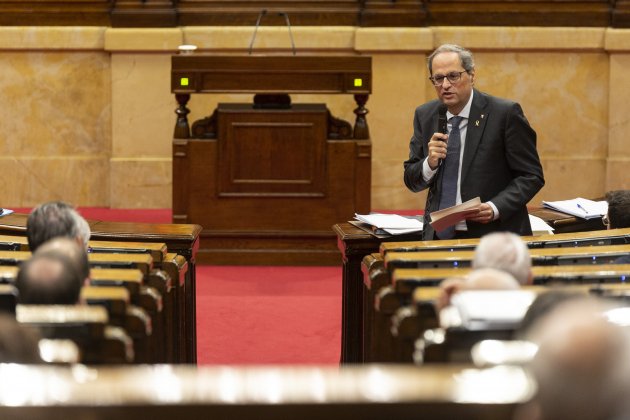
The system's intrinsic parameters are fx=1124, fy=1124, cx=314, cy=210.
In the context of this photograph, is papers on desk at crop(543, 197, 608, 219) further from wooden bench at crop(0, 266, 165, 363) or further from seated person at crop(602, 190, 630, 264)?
wooden bench at crop(0, 266, 165, 363)

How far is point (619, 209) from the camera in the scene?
4.64 metres

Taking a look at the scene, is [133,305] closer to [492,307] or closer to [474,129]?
[492,307]

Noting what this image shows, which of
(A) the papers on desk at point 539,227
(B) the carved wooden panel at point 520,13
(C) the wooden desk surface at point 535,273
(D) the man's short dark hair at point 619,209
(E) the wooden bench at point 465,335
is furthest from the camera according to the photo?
(B) the carved wooden panel at point 520,13

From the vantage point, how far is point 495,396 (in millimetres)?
1873

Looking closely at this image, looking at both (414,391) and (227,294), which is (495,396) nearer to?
(414,391)

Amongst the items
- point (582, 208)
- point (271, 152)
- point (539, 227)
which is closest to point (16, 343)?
point (539, 227)

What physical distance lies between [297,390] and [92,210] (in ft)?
28.2

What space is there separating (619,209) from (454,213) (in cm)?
68

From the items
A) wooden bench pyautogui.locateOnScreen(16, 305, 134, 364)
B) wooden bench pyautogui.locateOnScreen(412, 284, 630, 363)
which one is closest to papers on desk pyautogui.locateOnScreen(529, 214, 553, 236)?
wooden bench pyautogui.locateOnScreen(412, 284, 630, 363)

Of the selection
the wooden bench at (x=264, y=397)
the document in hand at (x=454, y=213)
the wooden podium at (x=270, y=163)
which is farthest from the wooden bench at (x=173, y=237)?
the wooden bench at (x=264, y=397)

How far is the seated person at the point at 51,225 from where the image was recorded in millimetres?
3529

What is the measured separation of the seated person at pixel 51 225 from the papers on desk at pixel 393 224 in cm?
199

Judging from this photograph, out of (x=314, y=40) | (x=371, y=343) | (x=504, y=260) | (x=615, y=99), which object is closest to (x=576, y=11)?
(x=615, y=99)

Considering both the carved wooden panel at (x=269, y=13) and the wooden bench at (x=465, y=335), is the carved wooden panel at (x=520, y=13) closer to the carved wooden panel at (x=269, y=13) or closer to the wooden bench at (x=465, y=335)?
the carved wooden panel at (x=269, y=13)
